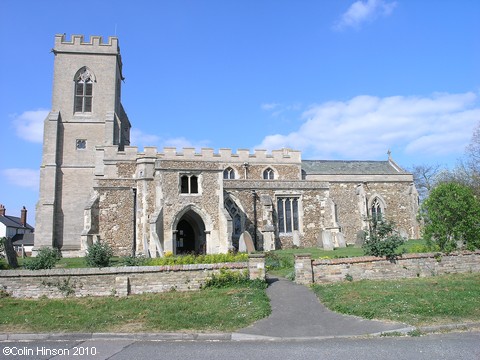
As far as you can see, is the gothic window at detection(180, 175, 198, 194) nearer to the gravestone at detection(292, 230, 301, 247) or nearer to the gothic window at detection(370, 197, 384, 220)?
the gravestone at detection(292, 230, 301, 247)

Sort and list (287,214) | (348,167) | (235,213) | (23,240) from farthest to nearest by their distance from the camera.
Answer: (23,240) < (348,167) < (287,214) < (235,213)

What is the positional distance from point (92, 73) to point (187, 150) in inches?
437

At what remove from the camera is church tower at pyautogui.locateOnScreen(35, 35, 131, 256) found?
30.8 meters

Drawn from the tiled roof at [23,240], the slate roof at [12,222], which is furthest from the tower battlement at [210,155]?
the slate roof at [12,222]

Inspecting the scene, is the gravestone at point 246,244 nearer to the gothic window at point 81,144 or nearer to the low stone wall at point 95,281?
the low stone wall at point 95,281

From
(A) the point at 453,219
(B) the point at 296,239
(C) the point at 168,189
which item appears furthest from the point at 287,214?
(A) the point at 453,219

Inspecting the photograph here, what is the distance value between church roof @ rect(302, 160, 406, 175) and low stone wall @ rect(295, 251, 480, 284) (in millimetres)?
20676

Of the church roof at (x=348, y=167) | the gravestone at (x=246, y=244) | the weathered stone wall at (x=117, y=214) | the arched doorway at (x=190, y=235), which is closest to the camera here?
the gravestone at (x=246, y=244)

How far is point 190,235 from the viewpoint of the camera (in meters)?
26.0

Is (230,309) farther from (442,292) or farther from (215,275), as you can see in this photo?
(442,292)

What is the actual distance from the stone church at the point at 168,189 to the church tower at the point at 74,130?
8 centimetres

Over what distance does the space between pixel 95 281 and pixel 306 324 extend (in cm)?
658

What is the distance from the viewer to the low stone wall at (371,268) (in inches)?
520

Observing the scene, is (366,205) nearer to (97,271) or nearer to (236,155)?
(236,155)
